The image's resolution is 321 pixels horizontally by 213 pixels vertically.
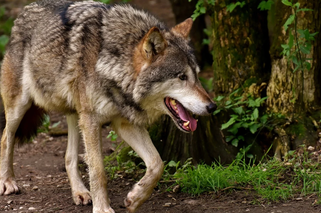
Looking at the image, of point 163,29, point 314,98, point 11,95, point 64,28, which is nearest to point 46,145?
point 11,95

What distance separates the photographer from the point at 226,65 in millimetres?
5531

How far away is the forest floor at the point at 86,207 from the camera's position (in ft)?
13.5

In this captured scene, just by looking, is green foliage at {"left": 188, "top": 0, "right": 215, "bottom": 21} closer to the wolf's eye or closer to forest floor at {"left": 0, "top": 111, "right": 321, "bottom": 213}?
the wolf's eye

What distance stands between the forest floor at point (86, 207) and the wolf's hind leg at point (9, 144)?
0.13 m

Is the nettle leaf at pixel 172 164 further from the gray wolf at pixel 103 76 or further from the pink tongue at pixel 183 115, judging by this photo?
the pink tongue at pixel 183 115

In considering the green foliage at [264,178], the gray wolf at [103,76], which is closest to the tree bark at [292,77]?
the green foliage at [264,178]

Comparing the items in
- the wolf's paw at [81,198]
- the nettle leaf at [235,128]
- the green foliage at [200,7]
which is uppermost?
the green foliage at [200,7]

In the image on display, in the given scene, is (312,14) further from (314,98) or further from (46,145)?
(46,145)

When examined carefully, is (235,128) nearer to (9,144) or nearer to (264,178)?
(264,178)

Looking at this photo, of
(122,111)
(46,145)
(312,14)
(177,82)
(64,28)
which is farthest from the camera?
(46,145)

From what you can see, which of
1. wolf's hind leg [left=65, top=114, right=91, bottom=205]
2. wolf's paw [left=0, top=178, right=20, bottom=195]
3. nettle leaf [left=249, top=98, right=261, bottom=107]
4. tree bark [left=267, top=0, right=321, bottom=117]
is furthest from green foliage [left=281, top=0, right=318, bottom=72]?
wolf's paw [left=0, top=178, right=20, bottom=195]

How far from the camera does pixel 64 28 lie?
448 cm

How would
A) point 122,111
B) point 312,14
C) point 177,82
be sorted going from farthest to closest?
point 312,14, point 122,111, point 177,82

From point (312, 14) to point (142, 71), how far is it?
6.63 ft
